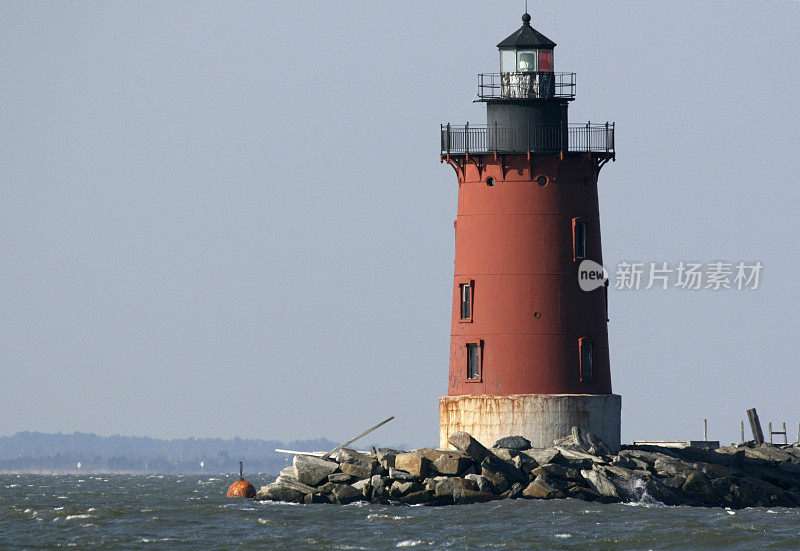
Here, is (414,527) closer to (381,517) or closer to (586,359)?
(381,517)

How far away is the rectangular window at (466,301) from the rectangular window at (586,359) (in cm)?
350

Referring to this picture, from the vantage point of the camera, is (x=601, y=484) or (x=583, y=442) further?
(x=583, y=442)

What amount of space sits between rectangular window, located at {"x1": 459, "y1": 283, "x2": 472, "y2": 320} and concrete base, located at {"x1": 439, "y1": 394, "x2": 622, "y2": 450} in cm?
253

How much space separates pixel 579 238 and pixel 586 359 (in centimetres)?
366

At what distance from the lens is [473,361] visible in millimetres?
47062

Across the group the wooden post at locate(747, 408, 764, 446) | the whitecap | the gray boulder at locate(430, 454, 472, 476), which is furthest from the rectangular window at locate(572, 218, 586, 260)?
the wooden post at locate(747, 408, 764, 446)

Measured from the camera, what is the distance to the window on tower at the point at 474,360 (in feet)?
153

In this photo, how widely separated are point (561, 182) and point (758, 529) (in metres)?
13.8

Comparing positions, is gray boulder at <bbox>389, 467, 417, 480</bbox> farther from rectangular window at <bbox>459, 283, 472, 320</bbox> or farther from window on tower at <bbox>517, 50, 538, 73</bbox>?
window on tower at <bbox>517, 50, 538, 73</bbox>

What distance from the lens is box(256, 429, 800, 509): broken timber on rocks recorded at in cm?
4219

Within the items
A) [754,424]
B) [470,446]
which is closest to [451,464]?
[470,446]

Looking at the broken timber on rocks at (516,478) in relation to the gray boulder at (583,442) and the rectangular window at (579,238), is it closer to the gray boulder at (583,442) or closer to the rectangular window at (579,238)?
the gray boulder at (583,442)

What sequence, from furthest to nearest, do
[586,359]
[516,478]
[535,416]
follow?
[586,359]
[535,416]
[516,478]

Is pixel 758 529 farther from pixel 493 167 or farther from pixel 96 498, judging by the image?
pixel 96 498
